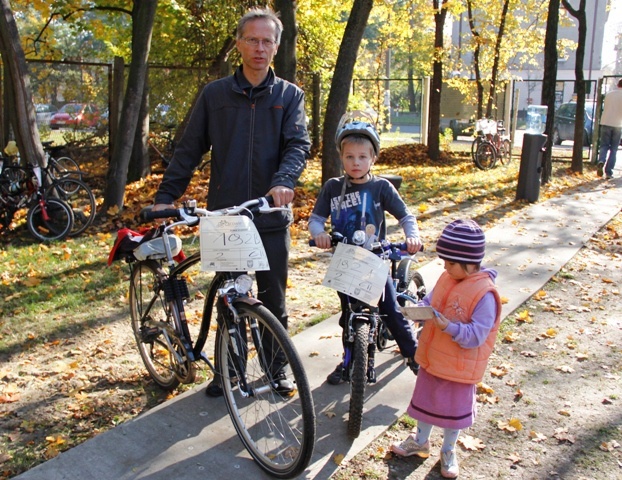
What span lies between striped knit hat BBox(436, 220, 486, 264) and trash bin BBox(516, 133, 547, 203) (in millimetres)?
8216

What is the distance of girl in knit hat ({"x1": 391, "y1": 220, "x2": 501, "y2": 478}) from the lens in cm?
297

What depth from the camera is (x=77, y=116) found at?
1233 centimetres

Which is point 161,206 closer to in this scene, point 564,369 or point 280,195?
point 280,195

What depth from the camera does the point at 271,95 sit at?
371 cm

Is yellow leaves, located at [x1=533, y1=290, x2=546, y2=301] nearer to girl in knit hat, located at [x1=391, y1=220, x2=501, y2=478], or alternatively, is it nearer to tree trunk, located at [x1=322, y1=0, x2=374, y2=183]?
girl in knit hat, located at [x1=391, y1=220, x2=501, y2=478]

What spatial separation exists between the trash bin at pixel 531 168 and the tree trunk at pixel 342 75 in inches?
127

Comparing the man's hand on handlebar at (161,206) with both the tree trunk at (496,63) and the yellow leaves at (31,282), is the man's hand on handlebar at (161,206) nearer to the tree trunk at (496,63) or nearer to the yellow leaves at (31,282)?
the yellow leaves at (31,282)

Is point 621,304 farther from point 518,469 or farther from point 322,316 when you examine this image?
point 518,469

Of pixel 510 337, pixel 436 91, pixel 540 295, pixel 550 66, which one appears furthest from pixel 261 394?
pixel 436 91

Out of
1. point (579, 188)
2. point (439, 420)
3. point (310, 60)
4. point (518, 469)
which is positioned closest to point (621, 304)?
point (518, 469)

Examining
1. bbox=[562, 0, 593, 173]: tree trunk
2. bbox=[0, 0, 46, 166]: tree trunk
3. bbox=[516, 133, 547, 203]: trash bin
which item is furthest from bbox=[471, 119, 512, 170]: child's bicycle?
bbox=[0, 0, 46, 166]: tree trunk

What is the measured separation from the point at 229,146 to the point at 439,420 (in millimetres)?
1857

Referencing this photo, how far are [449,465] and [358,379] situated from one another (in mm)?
616

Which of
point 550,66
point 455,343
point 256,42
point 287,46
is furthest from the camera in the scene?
point 550,66
